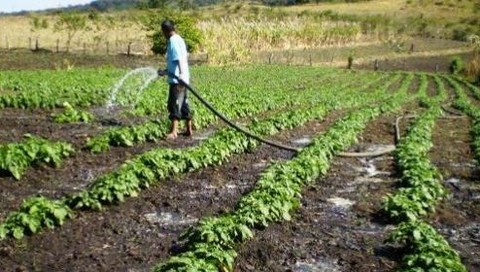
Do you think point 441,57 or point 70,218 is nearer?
point 70,218

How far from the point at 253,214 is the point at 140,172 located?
7.69 feet

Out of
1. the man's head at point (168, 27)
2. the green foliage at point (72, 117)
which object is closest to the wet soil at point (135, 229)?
the man's head at point (168, 27)

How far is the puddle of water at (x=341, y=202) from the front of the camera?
9.73 meters

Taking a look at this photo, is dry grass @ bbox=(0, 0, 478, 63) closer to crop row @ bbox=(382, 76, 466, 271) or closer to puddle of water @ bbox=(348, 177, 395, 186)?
crop row @ bbox=(382, 76, 466, 271)

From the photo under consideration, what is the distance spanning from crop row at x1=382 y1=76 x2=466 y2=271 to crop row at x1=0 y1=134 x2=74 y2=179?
17.7 feet

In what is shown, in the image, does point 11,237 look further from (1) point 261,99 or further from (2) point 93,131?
(1) point 261,99

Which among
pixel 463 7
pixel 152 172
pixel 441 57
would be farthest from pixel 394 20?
pixel 152 172

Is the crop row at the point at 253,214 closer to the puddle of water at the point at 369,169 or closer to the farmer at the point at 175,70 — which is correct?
the puddle of water at the point at 369,169

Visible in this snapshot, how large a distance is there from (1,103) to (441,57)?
4835 centimetres

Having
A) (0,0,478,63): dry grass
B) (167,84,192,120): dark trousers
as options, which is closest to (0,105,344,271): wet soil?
(167,84,192,120): dark trousers

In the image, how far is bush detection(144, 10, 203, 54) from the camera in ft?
138

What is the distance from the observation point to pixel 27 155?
998 centimetres

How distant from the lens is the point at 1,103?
16.9 metres

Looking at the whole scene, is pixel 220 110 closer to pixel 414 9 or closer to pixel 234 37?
pixel 234 37
